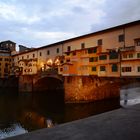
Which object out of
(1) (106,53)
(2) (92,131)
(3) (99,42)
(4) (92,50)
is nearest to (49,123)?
(1) (106,53)

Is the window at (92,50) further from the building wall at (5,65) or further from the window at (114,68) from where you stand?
the building wall at (5,65)

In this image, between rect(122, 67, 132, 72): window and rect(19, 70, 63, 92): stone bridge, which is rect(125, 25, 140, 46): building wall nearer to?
rect(122, 67, 132, 72): window

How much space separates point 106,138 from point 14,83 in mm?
73859

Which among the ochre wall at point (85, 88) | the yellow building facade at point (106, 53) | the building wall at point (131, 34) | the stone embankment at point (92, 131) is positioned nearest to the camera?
the stone embankment at point (92, 131)

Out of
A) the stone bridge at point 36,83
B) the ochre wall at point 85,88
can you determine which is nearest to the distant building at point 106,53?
the ochre wall at point 85,88

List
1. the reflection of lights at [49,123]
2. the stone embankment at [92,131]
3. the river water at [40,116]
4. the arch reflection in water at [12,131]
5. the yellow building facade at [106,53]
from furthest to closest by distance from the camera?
the yellow building facade at [106,53]
the reflection of lights at [49,123]
the river water at [40,116]
the arch reflection in water at [12,131]
the stone embankment at [92,131]

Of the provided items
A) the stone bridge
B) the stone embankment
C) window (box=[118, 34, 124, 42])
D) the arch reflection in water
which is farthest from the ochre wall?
the stone embankment

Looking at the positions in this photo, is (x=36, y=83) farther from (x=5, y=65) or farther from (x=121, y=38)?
(x=121, y=38)

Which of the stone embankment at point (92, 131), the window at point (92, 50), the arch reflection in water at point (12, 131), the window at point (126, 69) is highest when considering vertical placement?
the window at point (92, 50)

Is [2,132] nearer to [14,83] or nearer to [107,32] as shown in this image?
[107,32]

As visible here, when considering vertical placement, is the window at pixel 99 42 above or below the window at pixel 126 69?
above

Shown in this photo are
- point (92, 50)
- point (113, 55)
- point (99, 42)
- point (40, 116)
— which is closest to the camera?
point (40, 116)

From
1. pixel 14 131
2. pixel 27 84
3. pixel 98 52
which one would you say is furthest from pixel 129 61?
pixel 27 84

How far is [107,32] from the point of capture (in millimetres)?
32656
